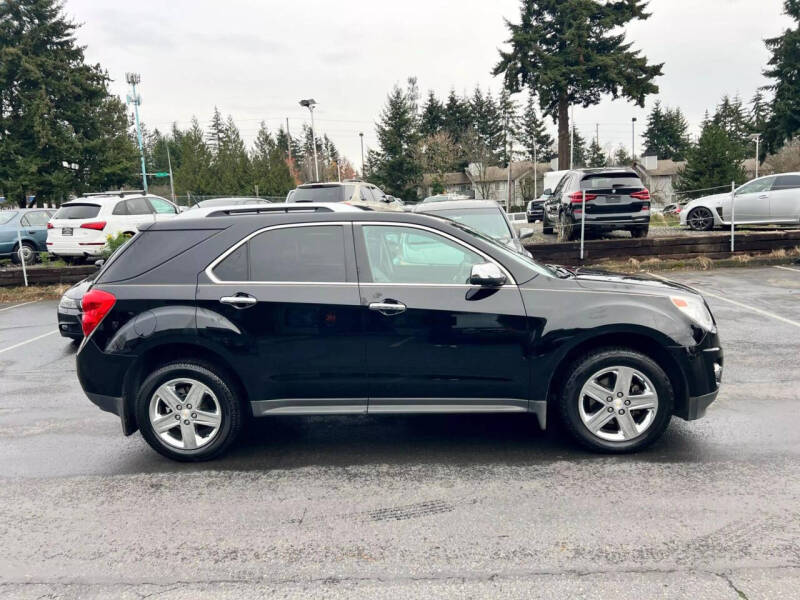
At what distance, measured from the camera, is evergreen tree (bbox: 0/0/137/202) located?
33906mm

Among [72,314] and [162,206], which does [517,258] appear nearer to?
[72,314]

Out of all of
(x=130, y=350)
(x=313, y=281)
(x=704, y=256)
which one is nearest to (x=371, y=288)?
(x=313, y=281)

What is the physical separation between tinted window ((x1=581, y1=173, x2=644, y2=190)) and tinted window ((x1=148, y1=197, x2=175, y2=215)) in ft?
35.0

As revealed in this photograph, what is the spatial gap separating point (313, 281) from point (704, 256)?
11834mm

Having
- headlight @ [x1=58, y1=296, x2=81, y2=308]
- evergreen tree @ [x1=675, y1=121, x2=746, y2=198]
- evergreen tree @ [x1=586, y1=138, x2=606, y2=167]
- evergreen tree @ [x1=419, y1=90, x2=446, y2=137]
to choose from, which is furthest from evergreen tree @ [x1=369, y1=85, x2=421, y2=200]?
headlight @ [x1=58, y1=296, x2=81, y2=308]

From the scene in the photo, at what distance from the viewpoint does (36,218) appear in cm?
1742

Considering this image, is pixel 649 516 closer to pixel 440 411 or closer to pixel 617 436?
pixel 617 436

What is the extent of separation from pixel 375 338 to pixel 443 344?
18.8 inches

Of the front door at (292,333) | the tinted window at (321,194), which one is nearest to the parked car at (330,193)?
→ the tinted window at (321,194)

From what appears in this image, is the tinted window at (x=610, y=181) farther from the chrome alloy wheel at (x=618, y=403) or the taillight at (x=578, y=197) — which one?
the chrome alloy wheel at (x=618, y=403)

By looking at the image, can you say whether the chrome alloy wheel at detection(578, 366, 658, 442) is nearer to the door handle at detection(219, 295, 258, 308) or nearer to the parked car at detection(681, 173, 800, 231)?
the door handle at detection(219, 295, 258, 308)

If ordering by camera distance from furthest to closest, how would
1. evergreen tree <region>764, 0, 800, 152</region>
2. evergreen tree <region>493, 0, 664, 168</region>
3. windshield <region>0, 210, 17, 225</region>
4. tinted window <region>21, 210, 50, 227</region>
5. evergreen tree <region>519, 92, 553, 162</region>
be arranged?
1. evergreen tree <region>519, 92, 553, 162</region>
2. evergreen tree <region>764, 0, 800, 152</region>
3. evergreen tree <region>493, 0, 664, 168</region>
4. tinted window <region>21, 210, 50, 227</region>
5. windshield <region>0, 210, 17, 225</region>

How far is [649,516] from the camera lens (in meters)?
3.47

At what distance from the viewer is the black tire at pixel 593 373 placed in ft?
13.8
